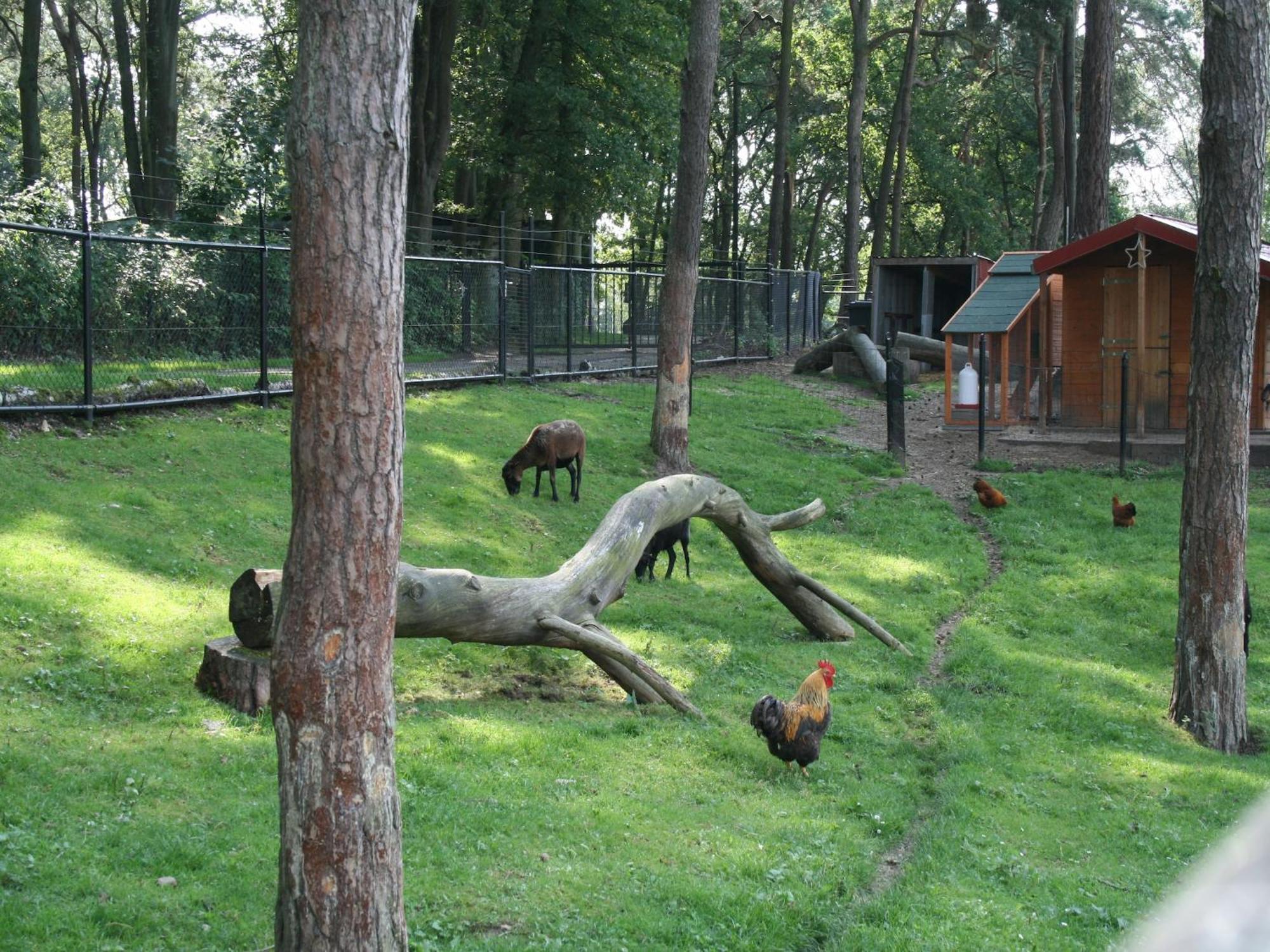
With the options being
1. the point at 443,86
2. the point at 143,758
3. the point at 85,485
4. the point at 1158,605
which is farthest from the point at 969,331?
the point at 143,758

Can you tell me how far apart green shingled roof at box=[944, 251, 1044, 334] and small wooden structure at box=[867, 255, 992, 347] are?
17.9 feet

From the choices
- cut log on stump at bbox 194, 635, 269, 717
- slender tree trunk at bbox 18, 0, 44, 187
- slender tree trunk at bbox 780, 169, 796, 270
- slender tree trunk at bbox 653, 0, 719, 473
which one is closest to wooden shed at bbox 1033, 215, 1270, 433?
slender tree trunk at bbox 653, 0, 719, 473

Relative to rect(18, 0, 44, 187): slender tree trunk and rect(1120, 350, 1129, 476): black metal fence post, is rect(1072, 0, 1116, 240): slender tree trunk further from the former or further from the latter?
rect(18, 0, 44, 187): slender tree trunk

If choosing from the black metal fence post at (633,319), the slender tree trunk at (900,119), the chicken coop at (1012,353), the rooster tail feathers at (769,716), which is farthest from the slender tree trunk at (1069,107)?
the rooster tail feathers at (769,716)

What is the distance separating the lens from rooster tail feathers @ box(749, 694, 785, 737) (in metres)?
8.29

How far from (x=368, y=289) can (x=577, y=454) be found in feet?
38.7

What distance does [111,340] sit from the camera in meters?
16.3

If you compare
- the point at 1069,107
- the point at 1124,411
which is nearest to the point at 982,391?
the point at 1124,411

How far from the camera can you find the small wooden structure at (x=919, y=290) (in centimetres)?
3438

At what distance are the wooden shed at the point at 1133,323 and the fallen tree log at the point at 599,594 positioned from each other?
501 inches

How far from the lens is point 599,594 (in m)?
9.96

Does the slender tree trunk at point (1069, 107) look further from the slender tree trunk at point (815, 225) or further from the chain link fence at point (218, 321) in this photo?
the slender tree trunk at point (815, 225)

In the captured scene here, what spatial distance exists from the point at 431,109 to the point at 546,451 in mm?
18566

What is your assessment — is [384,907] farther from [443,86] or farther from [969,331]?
[443,86]
